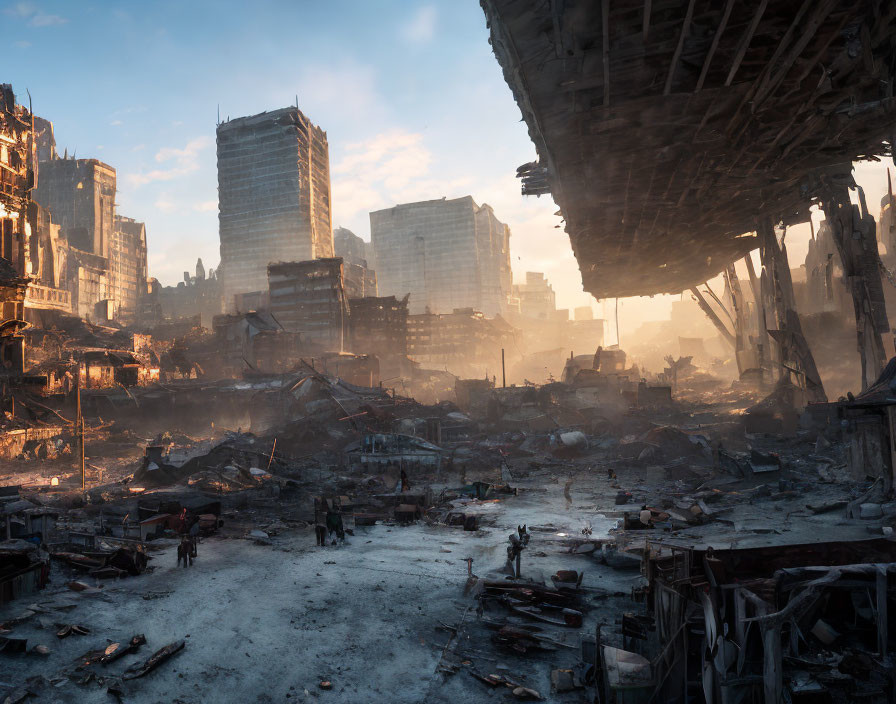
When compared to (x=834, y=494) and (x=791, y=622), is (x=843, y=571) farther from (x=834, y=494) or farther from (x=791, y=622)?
(x=834, y=494)

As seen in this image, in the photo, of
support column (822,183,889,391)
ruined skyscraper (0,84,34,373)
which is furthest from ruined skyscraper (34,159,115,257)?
support column (822,183,889,391)

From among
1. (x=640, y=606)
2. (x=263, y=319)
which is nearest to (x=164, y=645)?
(x=640, y=606)

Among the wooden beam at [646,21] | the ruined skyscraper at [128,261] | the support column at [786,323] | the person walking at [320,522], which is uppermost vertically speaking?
the ruined skyscraper at [128,261]

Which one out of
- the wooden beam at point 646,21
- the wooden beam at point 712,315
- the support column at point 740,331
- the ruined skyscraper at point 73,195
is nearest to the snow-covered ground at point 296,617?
the wooden beam at point 646,21

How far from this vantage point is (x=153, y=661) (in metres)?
6.05

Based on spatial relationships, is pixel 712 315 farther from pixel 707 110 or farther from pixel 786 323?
pixel 707 110

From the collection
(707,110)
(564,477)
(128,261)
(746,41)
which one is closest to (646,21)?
(746,41)

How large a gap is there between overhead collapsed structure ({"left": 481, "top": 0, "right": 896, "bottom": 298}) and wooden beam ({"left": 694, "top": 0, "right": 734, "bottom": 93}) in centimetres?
3

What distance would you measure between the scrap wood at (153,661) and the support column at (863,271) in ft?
64.7

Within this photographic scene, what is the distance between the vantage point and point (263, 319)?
136 feet

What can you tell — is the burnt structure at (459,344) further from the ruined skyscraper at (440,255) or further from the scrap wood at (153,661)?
the scrap wood at (153,661)

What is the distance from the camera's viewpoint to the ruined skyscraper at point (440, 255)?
113 m

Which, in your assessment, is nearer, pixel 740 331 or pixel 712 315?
pixel 740 331

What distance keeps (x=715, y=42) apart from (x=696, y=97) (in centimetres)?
225
